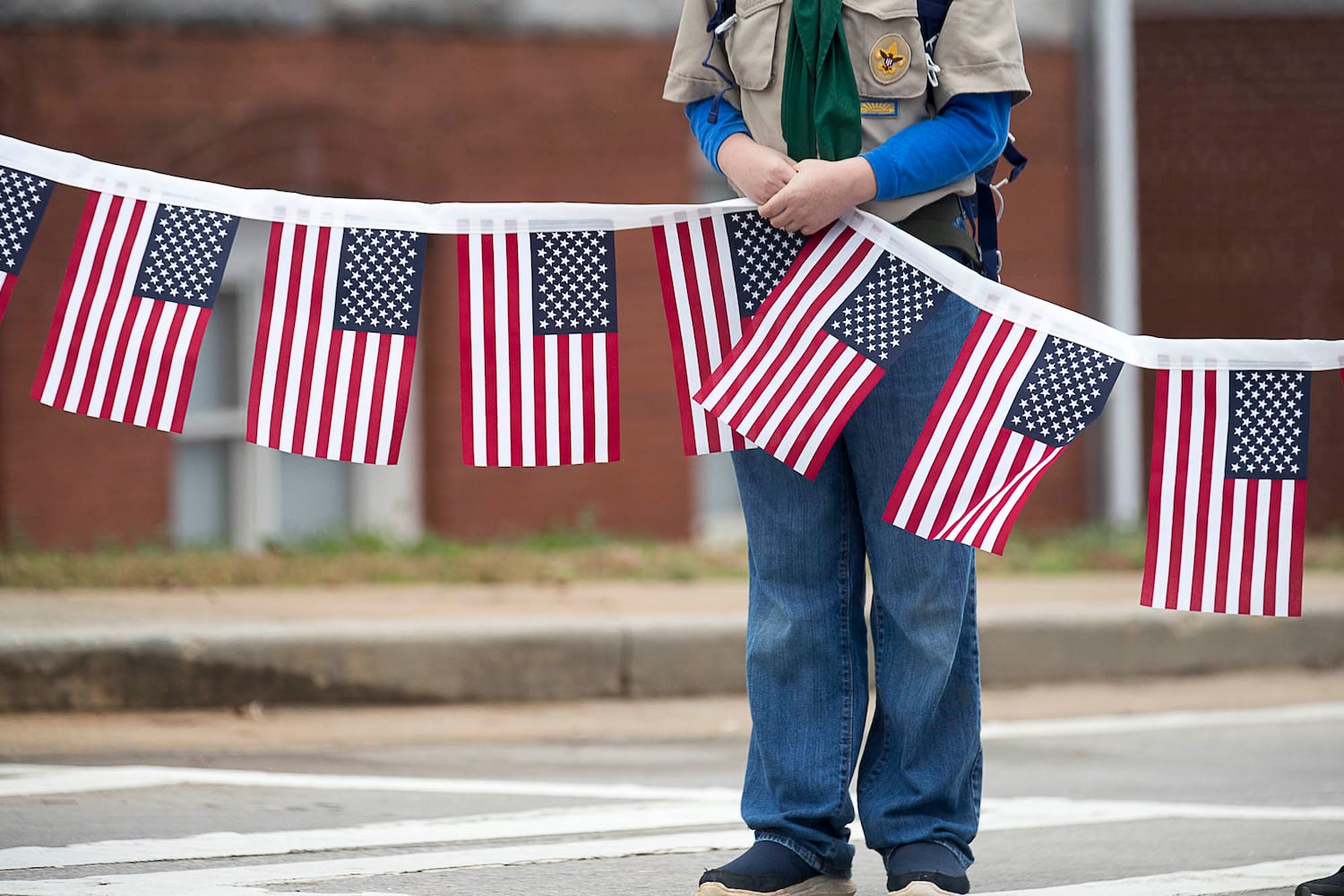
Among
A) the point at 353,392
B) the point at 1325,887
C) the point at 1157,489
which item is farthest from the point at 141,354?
the point at 1325,887

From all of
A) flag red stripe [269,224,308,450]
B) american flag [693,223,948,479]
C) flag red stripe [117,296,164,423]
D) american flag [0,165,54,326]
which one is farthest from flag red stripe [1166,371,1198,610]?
american flag [0,165,54,326]

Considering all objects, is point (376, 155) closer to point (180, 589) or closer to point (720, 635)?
point (180, 589)

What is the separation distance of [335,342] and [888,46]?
1237 millimetres

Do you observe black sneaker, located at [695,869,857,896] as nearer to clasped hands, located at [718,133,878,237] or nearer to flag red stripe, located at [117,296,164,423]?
clasped hands, located at [718,133,878,237]

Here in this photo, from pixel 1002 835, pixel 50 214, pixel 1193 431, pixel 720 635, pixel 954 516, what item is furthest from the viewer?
pixel 50 214

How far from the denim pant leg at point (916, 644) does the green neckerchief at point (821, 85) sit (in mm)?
393

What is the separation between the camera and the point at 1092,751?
216 inches

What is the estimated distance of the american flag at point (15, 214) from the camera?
360 centimetres

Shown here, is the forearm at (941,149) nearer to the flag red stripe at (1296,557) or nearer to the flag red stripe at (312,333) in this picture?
the flag red stripe at (1296,557)

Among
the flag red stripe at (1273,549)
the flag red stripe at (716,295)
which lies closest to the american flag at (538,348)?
the flag red stripe at (716,295)

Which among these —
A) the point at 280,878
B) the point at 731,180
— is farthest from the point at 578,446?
the point at 280,878

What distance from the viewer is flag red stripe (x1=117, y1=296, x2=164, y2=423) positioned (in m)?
3.63

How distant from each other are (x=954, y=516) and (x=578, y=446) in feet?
2.53

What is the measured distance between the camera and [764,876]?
3.23 m
